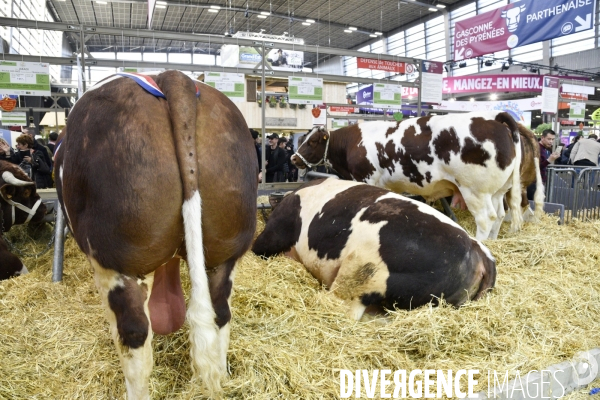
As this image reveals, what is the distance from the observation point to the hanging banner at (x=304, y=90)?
607cm

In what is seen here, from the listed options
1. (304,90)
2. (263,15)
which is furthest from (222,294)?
(263,15)

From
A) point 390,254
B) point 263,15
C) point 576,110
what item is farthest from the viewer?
point 263,15

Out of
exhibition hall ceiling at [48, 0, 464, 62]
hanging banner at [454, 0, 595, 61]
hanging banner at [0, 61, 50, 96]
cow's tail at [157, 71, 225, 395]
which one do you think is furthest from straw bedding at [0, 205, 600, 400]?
exhibition hall ceiling at [48, 0, 464, 62]

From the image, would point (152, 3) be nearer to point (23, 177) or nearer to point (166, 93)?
point (23, 177)

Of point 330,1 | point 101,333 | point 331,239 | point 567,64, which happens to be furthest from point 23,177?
point 567,64

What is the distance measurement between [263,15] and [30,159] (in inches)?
817

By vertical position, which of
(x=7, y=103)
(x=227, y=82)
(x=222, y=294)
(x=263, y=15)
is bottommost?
(x=222, y=294)

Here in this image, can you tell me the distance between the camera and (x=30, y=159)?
6.26 metres

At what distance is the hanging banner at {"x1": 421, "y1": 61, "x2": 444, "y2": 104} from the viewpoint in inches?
308

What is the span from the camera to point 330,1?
23438 mm

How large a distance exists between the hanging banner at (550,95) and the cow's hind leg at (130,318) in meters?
11.2

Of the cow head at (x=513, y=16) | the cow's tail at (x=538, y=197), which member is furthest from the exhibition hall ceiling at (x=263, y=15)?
the cow's tail at (x=538, y=197)

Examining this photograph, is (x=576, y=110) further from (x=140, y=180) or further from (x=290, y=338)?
(x=140, y=180)

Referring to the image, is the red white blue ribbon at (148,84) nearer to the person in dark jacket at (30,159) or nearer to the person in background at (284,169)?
the person in dark jacket at (30,159)
